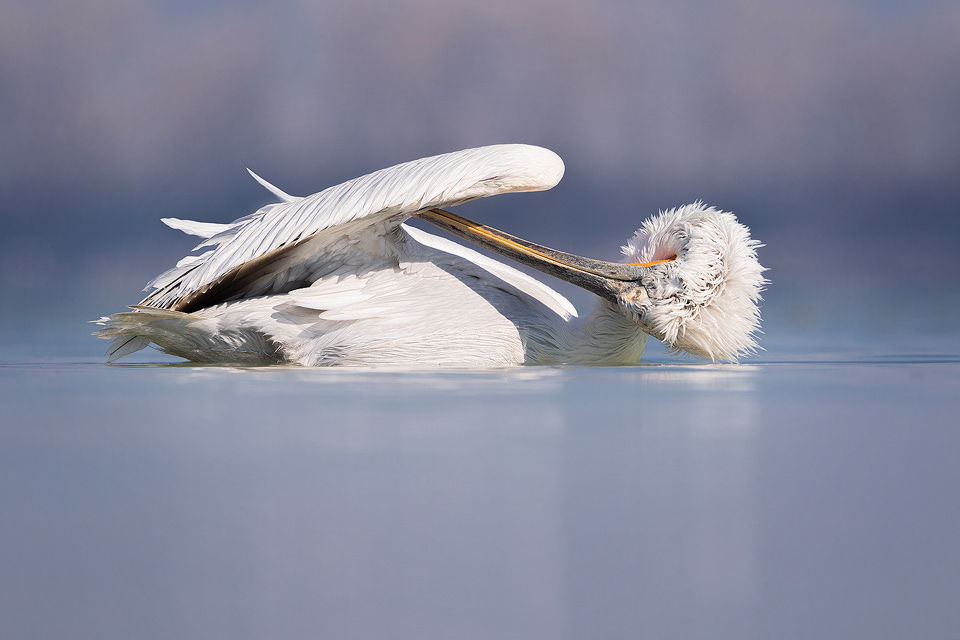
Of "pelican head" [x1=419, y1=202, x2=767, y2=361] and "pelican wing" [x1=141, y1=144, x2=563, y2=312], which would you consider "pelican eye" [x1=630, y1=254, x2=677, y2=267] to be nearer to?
"pelican head" [x1=419, y1=202, x2=767, y2=361]

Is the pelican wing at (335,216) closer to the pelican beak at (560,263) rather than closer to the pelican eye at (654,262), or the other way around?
the pelican beak at (560,263)

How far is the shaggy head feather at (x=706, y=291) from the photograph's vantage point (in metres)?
3.74

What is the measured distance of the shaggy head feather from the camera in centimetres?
374

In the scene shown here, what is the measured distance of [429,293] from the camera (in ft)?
12.4

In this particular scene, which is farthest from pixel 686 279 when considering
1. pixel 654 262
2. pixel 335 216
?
pixel 335 216

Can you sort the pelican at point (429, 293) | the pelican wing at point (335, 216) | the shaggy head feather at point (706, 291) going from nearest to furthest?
1. the pelican wing at point (335, 216)
2. the pelican at point (429, 293)
3. the shaggy head feather at point (706, 291)

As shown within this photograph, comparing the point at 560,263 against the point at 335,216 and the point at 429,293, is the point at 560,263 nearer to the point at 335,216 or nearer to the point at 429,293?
the point at 429,293

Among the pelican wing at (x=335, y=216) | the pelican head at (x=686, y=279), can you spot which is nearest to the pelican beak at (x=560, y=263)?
the pelican head at (x=686, y=279)

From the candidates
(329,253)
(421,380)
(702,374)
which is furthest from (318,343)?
(702,374)

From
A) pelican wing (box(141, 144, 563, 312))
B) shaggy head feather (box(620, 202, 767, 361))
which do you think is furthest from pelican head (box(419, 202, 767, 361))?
pelican wing (box(141, 144, 563, 312))

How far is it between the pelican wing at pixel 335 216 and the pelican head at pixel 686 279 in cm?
37

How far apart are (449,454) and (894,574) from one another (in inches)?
36.5

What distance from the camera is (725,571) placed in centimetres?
112

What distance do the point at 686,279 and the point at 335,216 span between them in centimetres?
164
